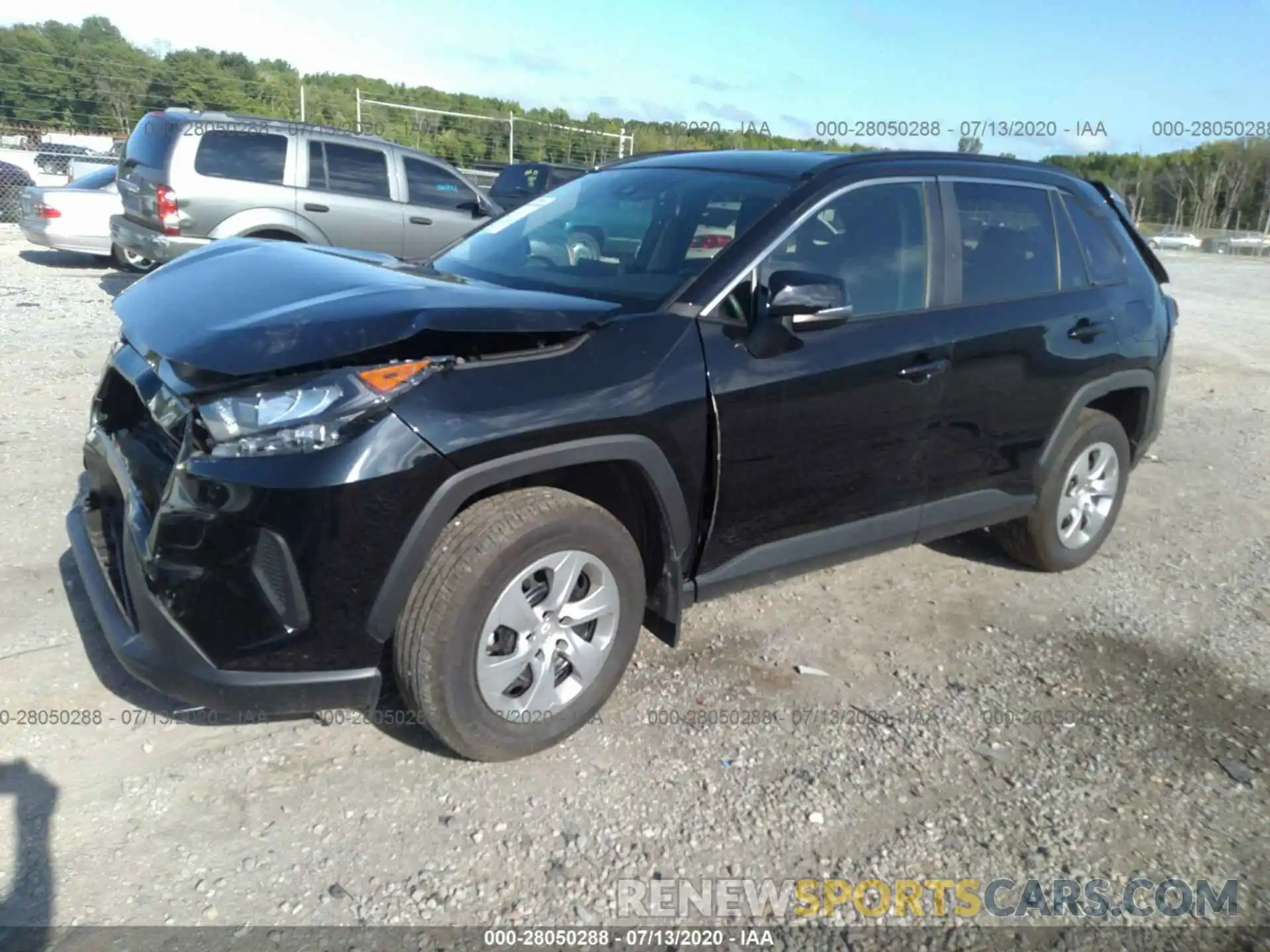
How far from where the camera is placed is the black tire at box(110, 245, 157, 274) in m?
11.6

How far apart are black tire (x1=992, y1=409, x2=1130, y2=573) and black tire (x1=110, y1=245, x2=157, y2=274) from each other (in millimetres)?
10157

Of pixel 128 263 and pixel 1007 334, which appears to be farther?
pixel 128 263

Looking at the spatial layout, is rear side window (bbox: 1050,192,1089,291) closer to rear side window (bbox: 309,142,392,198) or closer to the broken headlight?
the broken headlight

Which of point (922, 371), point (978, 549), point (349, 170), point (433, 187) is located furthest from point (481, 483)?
point (433, 187)

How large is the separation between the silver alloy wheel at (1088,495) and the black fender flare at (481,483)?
2475 millimetres

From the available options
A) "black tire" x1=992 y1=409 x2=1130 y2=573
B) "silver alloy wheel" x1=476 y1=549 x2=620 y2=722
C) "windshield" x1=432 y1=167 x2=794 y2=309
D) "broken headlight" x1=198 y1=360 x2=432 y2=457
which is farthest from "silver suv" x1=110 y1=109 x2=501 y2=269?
"broken headlight" x1=198 y1=360 x2=432 y2=457

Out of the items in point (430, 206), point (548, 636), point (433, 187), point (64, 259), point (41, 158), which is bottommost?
point (548, 636)

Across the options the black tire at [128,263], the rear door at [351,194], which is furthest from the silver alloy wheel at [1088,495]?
the black tire at [128,263]

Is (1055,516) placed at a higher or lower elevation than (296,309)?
lower

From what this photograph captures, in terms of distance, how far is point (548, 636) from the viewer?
3.02 m

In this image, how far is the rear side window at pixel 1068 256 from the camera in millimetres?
4488

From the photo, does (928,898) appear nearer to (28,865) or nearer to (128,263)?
(28,865)

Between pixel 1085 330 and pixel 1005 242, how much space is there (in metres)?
0.58

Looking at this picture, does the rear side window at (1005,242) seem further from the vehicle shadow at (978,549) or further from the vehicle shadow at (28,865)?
the vehicle shadow at (28,865)
